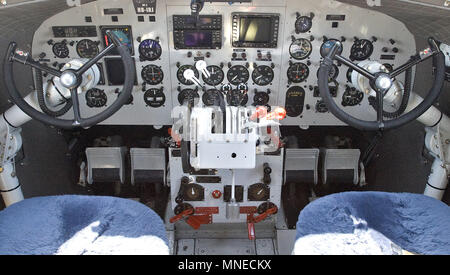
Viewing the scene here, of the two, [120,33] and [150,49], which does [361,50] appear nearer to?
[150,49]

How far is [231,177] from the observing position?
10.2ft

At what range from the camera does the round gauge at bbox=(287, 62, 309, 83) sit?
365cm

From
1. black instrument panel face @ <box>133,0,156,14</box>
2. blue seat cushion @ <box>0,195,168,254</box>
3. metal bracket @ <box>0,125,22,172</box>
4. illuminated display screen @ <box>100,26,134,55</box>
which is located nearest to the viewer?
blue seat cushion @ <box>0,195,168,254</box>

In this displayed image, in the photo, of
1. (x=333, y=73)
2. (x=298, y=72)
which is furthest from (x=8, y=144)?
(x=333, y=73)

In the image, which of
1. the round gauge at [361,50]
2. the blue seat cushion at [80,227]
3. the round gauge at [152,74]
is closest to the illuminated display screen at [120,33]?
the round gauge at [152,74]

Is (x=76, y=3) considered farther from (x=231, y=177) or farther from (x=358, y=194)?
Answer: (x=358, y=194)

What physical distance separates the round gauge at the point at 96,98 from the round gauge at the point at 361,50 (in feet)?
8.01

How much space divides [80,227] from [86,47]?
8.49ft

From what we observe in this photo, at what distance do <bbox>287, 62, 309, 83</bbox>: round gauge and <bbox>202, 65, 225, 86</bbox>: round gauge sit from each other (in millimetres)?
657

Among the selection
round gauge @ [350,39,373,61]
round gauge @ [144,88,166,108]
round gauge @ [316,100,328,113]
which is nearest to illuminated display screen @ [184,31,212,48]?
round gauge @ [144,88,166,108]

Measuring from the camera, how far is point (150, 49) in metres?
3.55

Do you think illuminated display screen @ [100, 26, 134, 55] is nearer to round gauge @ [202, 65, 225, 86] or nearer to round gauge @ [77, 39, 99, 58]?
round gauge @ [77, 39, 99, 58]

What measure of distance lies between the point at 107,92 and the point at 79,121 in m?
1.48
